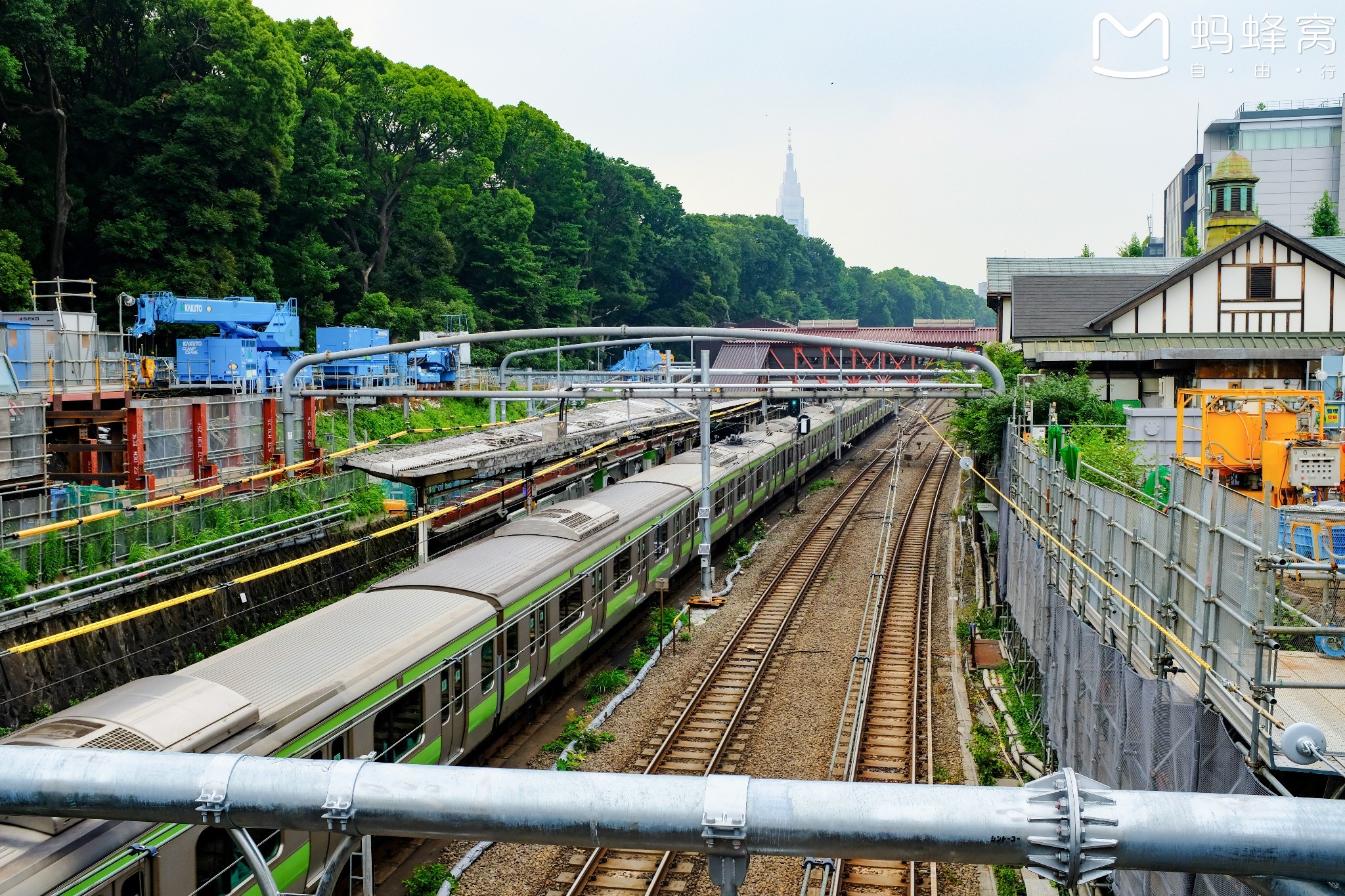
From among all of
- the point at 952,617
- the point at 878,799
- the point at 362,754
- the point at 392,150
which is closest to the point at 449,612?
the point at 362,754

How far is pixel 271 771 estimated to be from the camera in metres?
4.19

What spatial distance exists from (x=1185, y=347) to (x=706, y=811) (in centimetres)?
Result: 2240

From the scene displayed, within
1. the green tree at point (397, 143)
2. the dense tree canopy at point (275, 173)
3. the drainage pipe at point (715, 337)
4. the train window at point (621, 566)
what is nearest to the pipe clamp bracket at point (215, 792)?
the drainage pipe at point (715, 337)

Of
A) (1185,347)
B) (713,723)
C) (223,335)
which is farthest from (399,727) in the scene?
(223,335)

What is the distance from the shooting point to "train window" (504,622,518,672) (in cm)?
1365

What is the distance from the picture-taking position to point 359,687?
10094 millimetres

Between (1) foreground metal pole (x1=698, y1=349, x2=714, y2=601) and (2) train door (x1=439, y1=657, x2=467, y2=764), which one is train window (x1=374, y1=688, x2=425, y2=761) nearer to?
(2) train door (x1=439, y1=657, x2=467, y2=764)

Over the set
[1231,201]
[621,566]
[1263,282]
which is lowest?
[621,566]

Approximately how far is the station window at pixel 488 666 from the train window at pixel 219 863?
4.52m

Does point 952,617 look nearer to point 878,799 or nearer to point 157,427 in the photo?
point 157,427

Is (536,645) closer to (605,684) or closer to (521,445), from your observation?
(605,684)

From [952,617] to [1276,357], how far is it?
8.52 metres

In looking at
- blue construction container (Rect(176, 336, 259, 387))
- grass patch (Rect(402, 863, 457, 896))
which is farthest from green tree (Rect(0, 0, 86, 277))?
grass patch (Rect(402, 863, 457, 896))

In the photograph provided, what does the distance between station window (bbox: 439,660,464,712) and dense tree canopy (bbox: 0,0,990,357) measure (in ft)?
78.1
